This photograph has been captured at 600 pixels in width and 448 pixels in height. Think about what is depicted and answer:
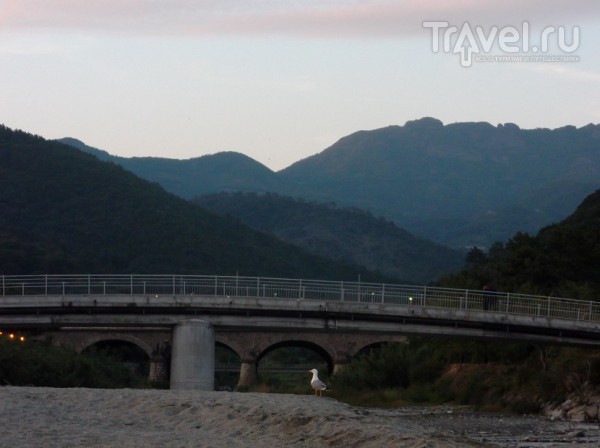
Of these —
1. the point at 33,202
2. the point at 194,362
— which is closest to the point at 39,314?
the point at 194,362

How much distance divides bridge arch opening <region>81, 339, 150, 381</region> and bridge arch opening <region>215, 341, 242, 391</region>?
5779mm

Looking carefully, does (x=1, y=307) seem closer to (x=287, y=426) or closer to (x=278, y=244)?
(x=287, y=426)

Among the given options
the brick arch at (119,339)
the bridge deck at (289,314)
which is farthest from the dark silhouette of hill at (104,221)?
the bridge deck at (289,314)

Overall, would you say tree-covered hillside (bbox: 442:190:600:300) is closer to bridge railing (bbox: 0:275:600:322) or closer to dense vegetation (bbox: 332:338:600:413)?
dense vegetation (bbox: 332:338:600:413)

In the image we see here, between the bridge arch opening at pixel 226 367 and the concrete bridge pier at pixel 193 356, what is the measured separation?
5179cm

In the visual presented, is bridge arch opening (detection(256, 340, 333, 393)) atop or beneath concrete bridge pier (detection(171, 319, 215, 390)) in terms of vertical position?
beneath

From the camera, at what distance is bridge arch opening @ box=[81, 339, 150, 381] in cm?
10412

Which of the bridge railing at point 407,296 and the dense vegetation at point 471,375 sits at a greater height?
the bridge railing at point 407,296

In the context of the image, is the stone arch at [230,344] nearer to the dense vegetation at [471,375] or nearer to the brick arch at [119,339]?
the brick arch at [119,339]

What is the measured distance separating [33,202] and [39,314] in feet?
284

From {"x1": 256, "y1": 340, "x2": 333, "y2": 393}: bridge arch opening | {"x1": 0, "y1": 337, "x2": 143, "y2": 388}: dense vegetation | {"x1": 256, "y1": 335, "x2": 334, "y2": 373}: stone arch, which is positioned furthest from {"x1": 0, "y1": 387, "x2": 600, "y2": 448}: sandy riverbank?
{"x1": 256, "y1": 335, "x2": 334, "y2": 373}: stone arch

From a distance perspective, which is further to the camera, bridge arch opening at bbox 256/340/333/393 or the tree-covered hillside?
bridge arch opening at bbox 256/340/333/393

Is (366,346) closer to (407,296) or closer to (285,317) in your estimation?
(407,296)

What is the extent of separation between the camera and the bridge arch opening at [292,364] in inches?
4024
